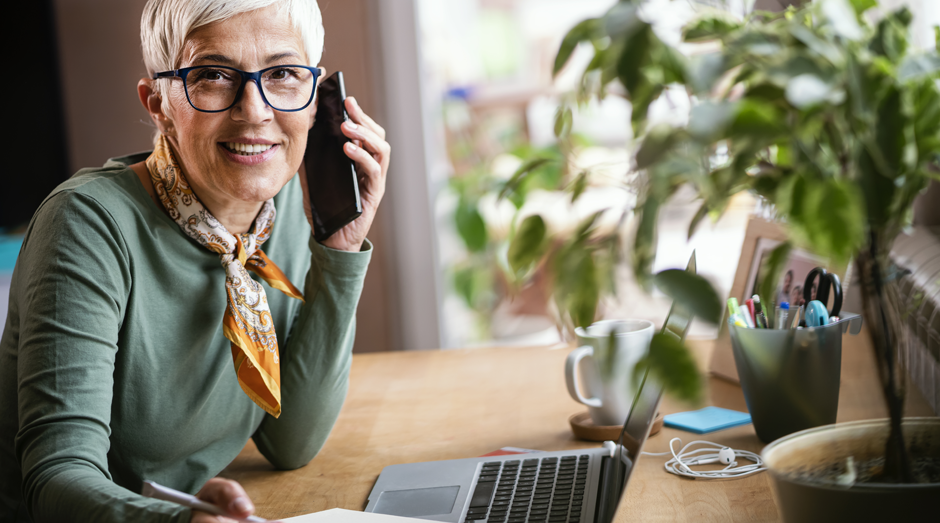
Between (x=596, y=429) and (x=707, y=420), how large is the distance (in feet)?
0.50

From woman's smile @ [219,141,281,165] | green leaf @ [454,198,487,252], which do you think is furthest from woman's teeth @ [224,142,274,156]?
green leaf @ [454,198,487,252]

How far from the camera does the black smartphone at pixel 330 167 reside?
1.17 meters

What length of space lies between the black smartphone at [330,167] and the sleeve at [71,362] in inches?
11.7

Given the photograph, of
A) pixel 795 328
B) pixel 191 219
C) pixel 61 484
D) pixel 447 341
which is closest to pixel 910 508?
pixel 795 328

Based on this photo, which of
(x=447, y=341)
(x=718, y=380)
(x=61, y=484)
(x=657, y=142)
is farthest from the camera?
(x=447, y=341)

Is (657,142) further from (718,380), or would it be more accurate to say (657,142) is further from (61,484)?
(718,380)

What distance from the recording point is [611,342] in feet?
1.51

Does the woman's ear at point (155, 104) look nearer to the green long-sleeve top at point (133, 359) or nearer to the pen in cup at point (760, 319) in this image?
the green long-sleeve top at point (133, 359)

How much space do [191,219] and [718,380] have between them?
0.82 metres

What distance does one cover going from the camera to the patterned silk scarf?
1.01 metres

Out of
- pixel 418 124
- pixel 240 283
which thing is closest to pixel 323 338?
pixel 240 283

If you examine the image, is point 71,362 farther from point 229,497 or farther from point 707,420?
point 707,420

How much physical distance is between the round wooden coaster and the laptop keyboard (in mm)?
95

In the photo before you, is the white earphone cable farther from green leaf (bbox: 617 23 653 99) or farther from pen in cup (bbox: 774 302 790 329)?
green leaf (bbox: 617 23 653 99)
